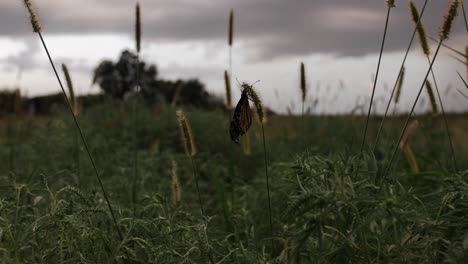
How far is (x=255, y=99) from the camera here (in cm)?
176

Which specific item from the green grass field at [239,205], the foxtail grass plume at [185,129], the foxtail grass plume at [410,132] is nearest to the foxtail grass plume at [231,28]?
the green grass field at [239,205]

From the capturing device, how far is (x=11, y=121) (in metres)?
6.07

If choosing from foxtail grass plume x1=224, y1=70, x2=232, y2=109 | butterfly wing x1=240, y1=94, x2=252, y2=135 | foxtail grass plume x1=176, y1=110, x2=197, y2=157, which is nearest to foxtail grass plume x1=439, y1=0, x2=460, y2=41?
butterfly wing x1=240, y1=94, x2=252, y2=135

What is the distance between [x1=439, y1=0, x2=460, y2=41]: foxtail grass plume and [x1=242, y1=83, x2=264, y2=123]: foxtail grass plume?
726mm

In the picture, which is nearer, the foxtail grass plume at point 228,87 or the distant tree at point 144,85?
the foxtail grass plume at point 228,87

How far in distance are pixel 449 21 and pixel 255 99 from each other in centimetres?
79

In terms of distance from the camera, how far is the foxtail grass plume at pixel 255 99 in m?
1.72

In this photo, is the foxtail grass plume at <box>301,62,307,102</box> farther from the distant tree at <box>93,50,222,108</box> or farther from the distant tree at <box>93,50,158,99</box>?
the distant tree at <box>93,50,158,99</box>

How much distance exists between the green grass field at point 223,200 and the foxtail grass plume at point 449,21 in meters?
0.48

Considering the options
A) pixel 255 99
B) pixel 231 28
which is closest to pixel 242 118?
pixel 255 99

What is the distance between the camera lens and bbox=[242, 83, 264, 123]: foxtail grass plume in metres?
1.72

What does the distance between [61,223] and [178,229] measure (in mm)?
389

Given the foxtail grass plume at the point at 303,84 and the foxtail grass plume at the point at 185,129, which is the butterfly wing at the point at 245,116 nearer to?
the foxtail grass plume at the point at 185,129

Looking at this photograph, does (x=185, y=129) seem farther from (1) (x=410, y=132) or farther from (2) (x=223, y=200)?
(1) (x=410, y=132)
